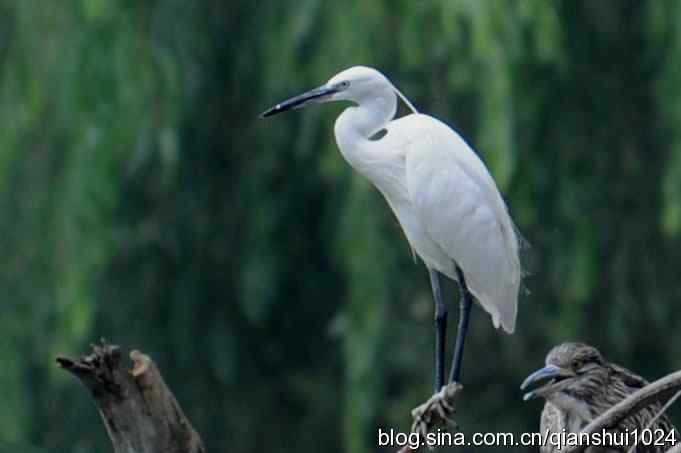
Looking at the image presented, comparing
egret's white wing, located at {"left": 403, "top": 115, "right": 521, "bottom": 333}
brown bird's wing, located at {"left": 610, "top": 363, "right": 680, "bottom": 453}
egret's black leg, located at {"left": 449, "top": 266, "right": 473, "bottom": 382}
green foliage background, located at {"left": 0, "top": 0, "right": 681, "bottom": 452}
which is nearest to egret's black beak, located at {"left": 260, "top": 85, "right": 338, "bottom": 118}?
egret's white wing, located at {"left": 403, "top": 115, "right": 521, "bottom": 333}

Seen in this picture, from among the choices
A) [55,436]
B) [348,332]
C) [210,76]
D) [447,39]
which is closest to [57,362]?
[447,39]

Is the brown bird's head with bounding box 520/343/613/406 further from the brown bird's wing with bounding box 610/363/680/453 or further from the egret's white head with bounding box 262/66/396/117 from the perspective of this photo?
the egret's white head with bounding box 262/66/396/117

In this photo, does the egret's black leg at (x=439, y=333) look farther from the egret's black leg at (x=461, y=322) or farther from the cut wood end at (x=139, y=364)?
the cut wood end at (x=139, y=364)

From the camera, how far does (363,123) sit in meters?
3.40

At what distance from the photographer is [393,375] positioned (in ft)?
24.7

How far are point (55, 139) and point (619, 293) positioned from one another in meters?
2.12

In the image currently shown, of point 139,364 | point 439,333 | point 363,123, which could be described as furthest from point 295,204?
point 139,364

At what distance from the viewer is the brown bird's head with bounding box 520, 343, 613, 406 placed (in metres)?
3.37

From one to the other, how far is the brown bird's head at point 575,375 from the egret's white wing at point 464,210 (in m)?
0.12

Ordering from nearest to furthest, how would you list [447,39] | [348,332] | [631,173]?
[447,39], [348,332], [631,173]

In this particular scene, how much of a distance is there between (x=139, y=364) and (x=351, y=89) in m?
0.76

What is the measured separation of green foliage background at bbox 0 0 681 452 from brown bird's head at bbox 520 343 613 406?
6.46ft

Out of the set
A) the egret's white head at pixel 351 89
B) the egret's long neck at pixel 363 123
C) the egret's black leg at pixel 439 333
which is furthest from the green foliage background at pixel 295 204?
the egret's white head at pixel 351 89

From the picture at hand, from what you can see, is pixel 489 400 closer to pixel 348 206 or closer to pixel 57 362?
pixel 348 206
